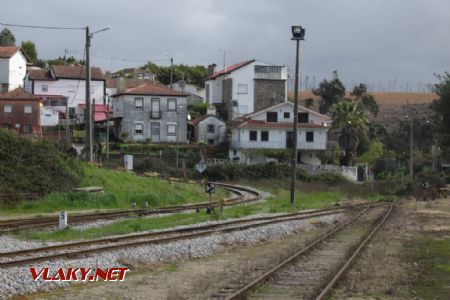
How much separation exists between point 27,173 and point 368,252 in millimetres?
19314

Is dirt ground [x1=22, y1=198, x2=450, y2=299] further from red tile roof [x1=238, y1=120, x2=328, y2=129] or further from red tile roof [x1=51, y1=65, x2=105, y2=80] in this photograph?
red tile roof [x1=51, y1=65, x2=105, y2=80]

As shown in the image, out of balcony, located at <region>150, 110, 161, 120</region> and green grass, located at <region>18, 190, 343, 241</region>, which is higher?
balcony, located at <region>150, 110, 161, 120</region>

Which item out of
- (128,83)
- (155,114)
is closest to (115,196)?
(155,114)

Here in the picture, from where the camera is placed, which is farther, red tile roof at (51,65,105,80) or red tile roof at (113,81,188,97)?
red tile roof at (51,65,105,80)

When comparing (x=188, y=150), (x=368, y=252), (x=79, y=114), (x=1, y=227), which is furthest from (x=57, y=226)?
(x=79, y=114)

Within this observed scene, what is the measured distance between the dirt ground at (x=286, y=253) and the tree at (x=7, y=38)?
106m

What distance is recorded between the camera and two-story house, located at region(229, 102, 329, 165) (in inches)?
3066

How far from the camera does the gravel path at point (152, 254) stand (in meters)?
11.8

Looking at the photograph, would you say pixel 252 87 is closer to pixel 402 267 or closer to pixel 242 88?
pixel 242 88

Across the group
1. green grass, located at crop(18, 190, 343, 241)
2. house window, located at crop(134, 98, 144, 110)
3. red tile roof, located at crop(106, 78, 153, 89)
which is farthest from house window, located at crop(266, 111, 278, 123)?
green grass, located at crop(18, 190, 343, 241)

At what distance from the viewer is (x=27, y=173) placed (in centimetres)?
3262

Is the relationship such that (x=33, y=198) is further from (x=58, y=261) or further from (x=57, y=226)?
(x=58, y=261)

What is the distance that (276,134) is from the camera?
78938mm

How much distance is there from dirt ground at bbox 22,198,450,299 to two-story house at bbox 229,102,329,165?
55408 millimetres
